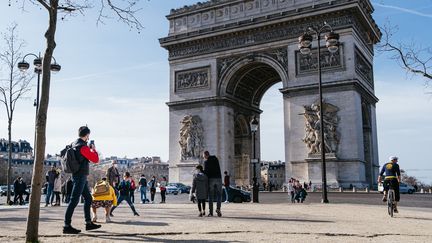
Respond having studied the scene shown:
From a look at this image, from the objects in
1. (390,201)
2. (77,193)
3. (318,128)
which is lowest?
(390,201)

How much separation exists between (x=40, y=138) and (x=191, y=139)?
102 ft

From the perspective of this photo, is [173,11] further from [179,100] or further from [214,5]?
[179,100]

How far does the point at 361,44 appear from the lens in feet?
114

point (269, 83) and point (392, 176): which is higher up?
point (269, 83)

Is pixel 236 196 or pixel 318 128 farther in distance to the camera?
pixel 318 128

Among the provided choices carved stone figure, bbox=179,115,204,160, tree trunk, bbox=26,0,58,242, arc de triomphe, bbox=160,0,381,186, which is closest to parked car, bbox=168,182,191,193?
arc de triomphe, bbox=160,0,381,186

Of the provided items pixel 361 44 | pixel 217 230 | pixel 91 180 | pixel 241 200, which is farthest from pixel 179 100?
pixel 91 180

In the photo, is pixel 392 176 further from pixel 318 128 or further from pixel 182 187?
pixel 182 187

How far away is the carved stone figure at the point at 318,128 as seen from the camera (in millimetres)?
31578

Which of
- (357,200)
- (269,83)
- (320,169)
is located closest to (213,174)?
(357,200)

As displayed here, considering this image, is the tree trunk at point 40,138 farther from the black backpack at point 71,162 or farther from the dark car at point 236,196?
the dark car at point 236,196

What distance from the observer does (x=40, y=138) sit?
6.68 metres

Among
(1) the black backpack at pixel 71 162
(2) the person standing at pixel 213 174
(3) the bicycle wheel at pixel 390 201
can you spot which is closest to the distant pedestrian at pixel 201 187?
(2) the person standing at pixel 213 174

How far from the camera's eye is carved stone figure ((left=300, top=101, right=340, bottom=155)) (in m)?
31.6
